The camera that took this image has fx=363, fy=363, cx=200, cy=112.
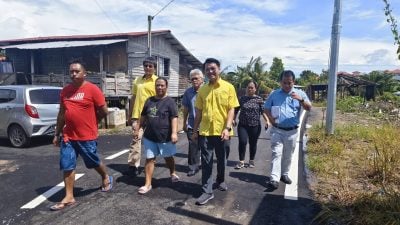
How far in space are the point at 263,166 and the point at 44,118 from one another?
17.5ft

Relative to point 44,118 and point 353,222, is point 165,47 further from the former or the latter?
point 353,222

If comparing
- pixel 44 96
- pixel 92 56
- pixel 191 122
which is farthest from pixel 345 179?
pixel 92 56

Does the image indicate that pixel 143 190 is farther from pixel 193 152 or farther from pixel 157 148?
pixel 193 152

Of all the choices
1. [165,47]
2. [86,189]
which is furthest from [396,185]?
[165,47]

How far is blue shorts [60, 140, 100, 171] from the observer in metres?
4.45

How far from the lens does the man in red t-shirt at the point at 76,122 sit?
14.6 feet

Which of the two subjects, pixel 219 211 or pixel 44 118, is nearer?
pixel 219 211

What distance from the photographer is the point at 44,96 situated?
349 inches

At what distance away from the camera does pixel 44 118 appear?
341 inches

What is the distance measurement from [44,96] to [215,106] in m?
5.80

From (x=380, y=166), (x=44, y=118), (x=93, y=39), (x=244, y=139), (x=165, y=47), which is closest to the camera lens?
(x=380, y=166)

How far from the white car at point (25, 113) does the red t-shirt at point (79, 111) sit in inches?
178

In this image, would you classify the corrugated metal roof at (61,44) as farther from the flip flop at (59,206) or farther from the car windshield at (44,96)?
the flip flop at (59,206)

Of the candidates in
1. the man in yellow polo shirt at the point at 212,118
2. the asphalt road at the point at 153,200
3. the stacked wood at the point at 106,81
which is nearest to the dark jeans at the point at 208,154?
the man in yellow polo shirt at the point at 212,118
